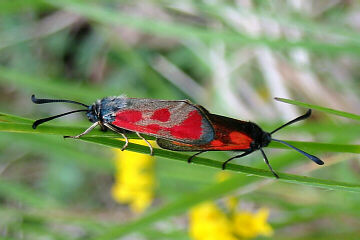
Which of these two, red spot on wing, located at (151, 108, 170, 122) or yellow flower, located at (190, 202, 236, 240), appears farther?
yellow flower, located at (190, 202, 236, 240)

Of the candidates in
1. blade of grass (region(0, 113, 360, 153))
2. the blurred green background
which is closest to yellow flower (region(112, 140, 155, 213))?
the blurred green background

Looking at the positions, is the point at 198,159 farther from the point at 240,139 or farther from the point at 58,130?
the point at 58,130

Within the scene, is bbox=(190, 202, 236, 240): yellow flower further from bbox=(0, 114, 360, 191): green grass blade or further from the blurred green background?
bbox=(0, 114, 360, 191): green grass blade

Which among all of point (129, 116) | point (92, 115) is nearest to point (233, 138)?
point (129, 116)

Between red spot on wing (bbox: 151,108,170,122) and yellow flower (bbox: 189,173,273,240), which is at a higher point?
red spot on wing (bbox: 151,108,170,122)

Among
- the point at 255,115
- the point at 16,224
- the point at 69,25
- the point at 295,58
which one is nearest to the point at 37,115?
the point at 69,25

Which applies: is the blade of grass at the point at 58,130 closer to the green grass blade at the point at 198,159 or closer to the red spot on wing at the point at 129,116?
the green grass blade at the point at 198,159
